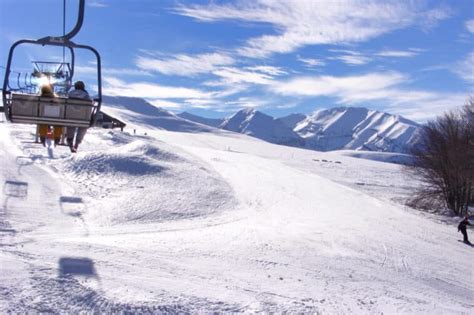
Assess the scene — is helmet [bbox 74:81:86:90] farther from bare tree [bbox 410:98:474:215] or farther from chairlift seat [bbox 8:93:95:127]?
bare tree [bbox 410:98:474:215]

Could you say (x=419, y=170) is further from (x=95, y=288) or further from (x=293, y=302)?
(x=95, y=288)

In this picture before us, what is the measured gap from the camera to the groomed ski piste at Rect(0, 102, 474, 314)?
11.4 meters

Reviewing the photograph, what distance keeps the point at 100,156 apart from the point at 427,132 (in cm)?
2587

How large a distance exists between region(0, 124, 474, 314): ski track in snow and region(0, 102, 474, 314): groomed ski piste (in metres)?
0.05

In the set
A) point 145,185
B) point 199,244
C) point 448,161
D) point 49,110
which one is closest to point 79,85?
point 49,110

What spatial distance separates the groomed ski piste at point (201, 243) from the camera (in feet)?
37.5

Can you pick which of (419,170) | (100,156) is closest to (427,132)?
(419,170)

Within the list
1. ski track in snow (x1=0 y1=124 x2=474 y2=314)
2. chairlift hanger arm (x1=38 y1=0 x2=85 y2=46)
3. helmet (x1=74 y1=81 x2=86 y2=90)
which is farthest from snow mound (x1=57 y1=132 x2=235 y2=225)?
chairlift hanger arm (x1=38 y1=0 x2=85 y2=46)

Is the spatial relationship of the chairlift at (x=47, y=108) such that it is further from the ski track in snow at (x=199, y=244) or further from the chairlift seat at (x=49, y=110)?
the ski track in snow at (x=199, y=244)

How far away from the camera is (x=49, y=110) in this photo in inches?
426

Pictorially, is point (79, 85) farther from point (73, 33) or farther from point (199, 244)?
Answer: point (199, 244)

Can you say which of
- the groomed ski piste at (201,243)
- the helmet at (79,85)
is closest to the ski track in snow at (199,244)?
the groomed ski piste at (201,243)

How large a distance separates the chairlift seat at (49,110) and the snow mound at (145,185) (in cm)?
1109

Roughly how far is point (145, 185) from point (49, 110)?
63.0 ft
